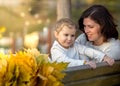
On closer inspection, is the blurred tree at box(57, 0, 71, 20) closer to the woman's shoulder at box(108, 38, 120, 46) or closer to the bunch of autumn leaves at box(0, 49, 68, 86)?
the woman's shoulder at box(108, 38, 120, 46)

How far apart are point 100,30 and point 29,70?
126 centimetres

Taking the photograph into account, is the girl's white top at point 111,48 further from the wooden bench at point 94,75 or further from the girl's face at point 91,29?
the wooden bench at point 94,75

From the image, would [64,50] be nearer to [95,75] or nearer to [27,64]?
[95,75]

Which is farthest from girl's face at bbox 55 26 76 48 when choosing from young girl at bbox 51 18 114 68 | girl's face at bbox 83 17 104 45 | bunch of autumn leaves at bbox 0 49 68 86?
bunch of autumn leaves at bbox 0 49 68 86

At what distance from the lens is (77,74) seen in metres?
2.44

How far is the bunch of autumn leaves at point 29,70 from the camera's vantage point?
202cm

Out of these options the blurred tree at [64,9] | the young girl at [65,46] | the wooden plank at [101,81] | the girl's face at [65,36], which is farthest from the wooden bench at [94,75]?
the blurred tree at [64,9]

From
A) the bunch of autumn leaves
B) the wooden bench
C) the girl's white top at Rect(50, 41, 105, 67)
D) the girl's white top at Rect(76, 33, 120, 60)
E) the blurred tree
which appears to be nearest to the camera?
the bunch of autumn leaves

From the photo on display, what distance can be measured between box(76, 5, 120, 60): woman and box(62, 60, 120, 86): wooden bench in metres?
0.33

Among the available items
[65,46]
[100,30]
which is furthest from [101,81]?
[100,30]

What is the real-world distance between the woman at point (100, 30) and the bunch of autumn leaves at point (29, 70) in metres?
1.03

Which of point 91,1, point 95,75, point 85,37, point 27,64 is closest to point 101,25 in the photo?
point 85,37

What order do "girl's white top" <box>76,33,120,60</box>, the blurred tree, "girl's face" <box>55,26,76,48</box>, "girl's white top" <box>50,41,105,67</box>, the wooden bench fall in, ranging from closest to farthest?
the wooden bench → "girl's white top" <box>50,41,105,67</box> → "girl's face" <box>55,26,76,48</box> → "girl's white top" <box>76,33,120,60</box> → the blurred tree

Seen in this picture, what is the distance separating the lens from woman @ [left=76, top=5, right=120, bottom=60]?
3.19 metres
